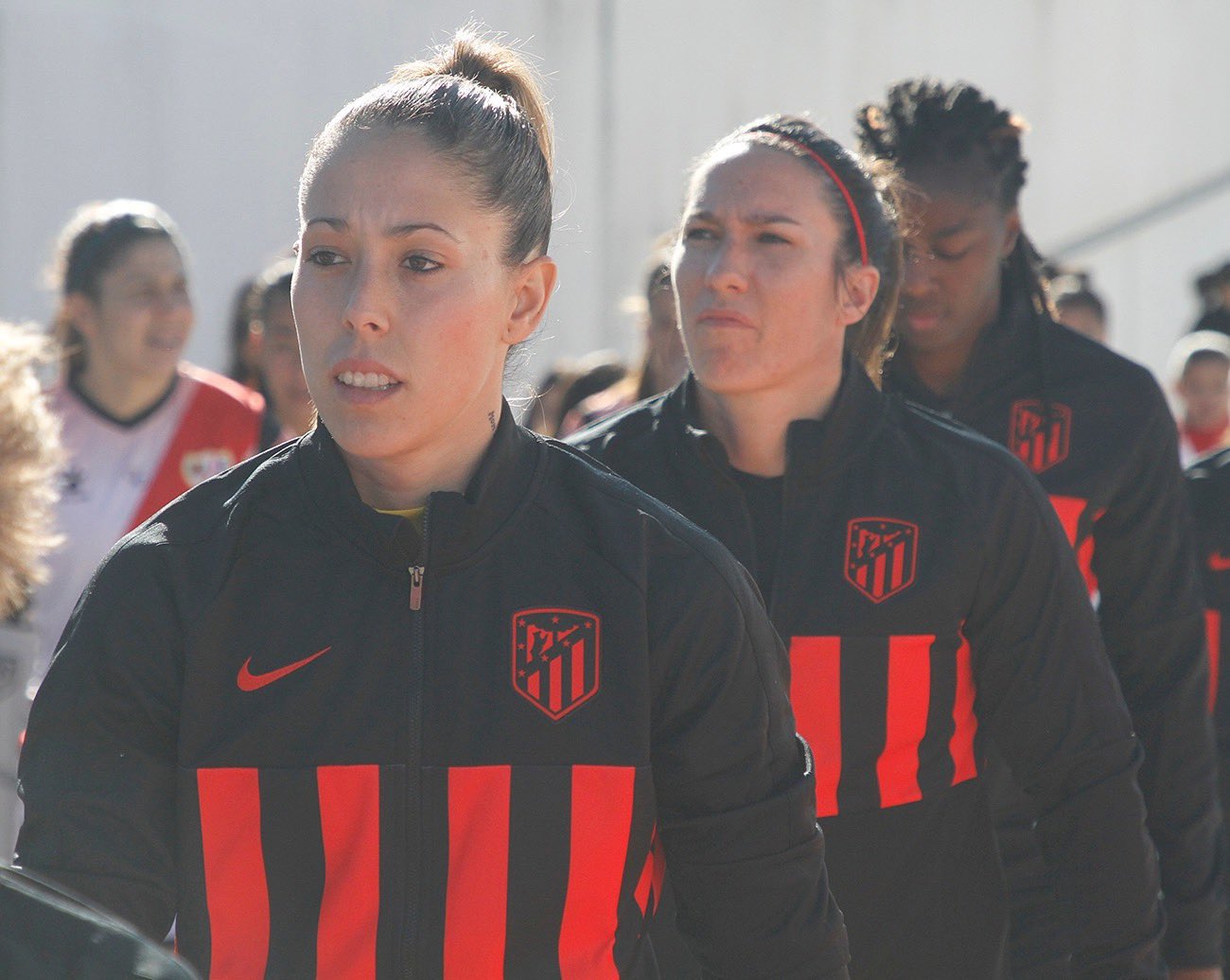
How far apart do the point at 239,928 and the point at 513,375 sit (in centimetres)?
84

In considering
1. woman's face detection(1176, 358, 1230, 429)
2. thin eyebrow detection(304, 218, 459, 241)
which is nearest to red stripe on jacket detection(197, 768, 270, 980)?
thin eyebrow detection(304, 218, 459, 241)

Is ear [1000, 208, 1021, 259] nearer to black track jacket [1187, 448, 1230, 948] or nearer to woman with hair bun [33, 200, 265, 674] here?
black track jacket [1187, 448, 1230, 948]

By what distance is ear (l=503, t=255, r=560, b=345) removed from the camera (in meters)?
1.95

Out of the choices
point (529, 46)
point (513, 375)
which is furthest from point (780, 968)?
point (529, 46)

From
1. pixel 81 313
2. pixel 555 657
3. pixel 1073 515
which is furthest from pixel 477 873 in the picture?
pixel 81 313

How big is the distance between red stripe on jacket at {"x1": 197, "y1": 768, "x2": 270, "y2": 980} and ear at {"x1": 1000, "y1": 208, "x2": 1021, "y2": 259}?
217 centimetres

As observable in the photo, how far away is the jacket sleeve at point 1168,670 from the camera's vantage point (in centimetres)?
289

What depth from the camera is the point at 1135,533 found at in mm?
3025

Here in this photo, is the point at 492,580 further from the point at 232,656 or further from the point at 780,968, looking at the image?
the point at 780,968

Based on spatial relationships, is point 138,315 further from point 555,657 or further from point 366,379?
point 555,657

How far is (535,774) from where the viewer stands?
5.79 feet

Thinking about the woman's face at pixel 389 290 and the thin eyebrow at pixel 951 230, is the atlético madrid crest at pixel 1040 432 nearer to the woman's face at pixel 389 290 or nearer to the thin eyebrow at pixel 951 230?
the thin eyebrow at pixel 951 230

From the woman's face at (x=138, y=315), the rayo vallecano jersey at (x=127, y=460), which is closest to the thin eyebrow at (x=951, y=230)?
the rayo vallecano jersey at (x=127, y=460)

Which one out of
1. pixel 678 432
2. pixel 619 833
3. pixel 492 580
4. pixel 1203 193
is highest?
pixel 1203 193
